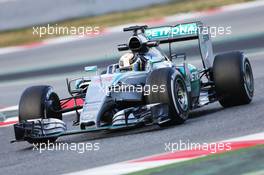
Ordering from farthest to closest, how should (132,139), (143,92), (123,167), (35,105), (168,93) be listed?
(35,105)
(143,92)
(168,93)
(132,139)
(123,167)

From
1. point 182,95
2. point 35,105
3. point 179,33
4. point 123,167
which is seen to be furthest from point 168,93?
point 123,167

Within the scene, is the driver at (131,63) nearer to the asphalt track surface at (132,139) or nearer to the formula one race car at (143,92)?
the formula one race car at (143,92)

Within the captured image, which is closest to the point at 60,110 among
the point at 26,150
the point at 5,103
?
the point at 26,150

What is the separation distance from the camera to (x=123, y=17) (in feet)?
69.2

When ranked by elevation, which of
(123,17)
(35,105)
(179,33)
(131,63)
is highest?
(123,17)

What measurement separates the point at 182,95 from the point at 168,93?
1.98 ft

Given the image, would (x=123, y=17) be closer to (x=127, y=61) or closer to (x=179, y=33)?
(x=179, y=33)

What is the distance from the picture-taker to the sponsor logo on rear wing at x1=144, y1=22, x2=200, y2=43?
11531mm

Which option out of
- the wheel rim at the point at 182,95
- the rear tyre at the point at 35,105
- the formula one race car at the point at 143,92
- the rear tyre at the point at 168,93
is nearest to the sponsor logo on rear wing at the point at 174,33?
the formula one race car at the point at 143,92

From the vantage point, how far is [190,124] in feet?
33.4

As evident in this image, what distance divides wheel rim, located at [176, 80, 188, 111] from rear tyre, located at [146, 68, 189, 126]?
0.03 metres

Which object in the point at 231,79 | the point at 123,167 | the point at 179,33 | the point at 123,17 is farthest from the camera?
the point at 123,17

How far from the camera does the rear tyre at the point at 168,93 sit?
9.80 meters

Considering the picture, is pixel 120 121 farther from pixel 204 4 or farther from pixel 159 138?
pixel 204 4
